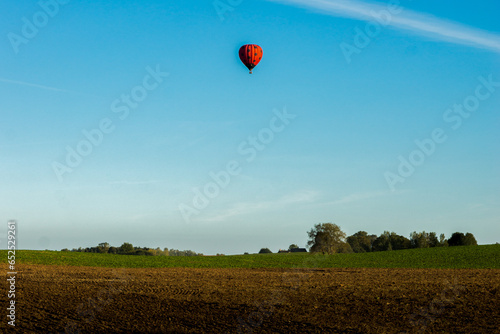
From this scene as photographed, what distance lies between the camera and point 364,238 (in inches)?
5379

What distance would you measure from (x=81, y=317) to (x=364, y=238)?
414ft

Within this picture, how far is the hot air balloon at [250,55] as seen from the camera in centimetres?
3600

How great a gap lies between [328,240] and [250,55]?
68.7 m

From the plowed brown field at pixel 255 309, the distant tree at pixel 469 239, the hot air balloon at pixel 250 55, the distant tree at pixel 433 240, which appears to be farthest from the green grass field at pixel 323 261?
the distant tree at pixel 433 240

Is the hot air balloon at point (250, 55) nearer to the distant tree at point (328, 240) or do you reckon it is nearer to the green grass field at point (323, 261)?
the green grass field at point (323, 261)

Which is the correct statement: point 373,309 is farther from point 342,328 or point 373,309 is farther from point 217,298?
point 217,298

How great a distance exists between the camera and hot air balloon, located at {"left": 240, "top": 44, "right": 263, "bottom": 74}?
118 feet

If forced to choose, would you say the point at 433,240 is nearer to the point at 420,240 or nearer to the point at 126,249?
the point at 420,240

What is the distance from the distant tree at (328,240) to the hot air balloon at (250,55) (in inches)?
2669

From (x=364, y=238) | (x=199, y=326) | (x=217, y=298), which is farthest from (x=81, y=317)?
(x=364, y=238)

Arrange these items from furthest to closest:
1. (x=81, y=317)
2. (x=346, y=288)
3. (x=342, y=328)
A: 1. (x=346, y=288)
2. (x=81, y=317)
3. (x=342, y=328)

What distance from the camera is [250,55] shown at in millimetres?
36000

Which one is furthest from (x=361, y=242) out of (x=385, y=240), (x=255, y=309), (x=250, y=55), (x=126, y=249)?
(x=255, y=309)

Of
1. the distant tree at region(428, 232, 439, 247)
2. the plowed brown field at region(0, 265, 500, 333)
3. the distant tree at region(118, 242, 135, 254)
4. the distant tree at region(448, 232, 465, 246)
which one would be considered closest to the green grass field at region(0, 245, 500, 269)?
the distant tree at region(448, 232, 465, 246)
